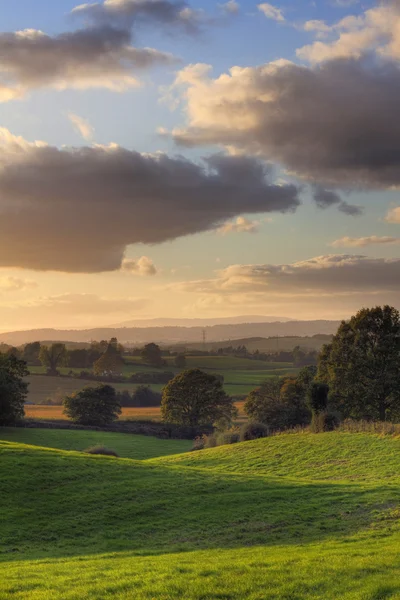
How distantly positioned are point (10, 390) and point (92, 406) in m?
20.2

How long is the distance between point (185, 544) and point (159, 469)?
44.6ft

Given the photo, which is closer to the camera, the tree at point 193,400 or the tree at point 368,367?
the tree at point 368,367

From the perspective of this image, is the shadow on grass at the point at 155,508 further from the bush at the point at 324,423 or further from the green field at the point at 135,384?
the green field at the point at 135,384

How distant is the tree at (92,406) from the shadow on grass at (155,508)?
70.3 metres

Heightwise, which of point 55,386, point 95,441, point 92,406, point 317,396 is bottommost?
point 95,441

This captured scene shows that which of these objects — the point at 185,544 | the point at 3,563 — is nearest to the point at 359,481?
the point at 185,544

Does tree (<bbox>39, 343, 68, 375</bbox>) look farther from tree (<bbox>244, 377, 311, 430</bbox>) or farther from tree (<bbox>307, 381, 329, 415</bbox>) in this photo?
tree (<bbox>307, 381, 329, 415</bbox>)

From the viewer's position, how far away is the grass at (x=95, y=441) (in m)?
71.1

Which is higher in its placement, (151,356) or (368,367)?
(368,367)

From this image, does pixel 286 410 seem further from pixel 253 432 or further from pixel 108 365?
pixel 108 365

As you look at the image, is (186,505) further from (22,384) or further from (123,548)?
(22,384)

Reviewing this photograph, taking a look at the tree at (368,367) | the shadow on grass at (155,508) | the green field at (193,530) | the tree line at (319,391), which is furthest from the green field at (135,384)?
the shadow on grass at (155,508)

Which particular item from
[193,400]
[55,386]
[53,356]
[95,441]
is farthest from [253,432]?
[53,356]

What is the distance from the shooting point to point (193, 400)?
103750 millimetres
